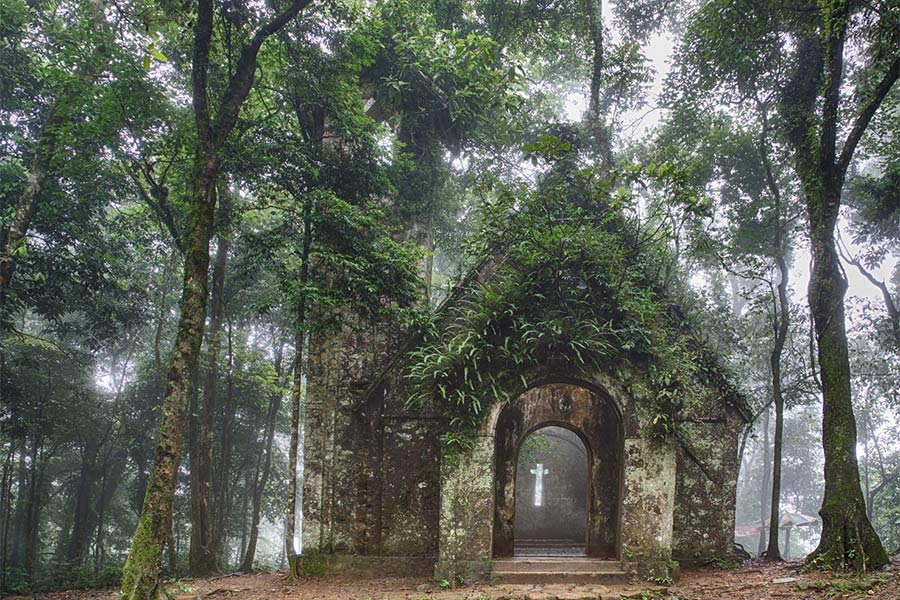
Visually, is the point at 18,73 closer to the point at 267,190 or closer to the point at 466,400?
the point at 267,190

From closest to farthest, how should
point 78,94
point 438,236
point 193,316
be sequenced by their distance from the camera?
point 193,316
point 78,94
point 438,236

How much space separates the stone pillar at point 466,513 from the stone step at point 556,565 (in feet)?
1.33

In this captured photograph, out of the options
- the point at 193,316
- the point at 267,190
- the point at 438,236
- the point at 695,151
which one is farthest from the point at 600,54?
the point at 193,316

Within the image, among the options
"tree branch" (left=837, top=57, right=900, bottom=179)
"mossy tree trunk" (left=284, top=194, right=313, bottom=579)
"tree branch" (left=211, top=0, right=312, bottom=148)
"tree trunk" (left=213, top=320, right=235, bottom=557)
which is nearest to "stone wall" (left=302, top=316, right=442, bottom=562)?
"mossy tree trunk" (left=284, top=194, right=313, bottom=579)

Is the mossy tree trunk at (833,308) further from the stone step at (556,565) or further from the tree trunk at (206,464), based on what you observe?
the tree trunk at (206,464)

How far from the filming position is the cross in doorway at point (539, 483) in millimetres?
17594

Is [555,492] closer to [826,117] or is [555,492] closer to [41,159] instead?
[826,117]

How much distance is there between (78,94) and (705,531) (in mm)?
13103

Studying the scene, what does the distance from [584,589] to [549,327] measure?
3691mm

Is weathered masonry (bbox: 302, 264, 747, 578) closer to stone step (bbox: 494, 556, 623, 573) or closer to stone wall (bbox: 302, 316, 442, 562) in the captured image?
stone wall (bbox: 302, 316, 442, 562)

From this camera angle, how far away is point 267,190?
9.27 meters

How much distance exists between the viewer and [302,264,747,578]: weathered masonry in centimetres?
832

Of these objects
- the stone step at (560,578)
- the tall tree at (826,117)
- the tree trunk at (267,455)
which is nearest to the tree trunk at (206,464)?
the tree trunk at (267,455)

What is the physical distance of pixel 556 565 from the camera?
8.56 meters
